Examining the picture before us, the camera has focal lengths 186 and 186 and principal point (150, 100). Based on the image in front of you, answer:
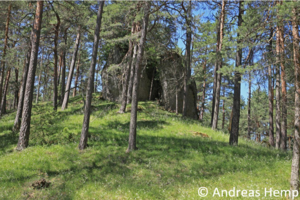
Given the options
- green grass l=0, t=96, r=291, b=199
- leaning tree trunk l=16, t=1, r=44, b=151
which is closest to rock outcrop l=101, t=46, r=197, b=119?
green grass l=0, t=96, r=291, b=199

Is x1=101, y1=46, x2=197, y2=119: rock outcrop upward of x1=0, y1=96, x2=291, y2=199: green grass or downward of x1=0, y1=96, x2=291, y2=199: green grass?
upward

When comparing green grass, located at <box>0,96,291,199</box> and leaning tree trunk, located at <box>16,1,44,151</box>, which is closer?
green grass, located at <box>0,96,291,199</box>

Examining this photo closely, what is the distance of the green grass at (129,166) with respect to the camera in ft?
21.1

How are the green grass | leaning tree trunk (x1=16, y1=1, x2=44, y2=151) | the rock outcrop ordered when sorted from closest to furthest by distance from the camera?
1. the green grass
2. leaning tree trunk (x1=16, y1=1, x2=44, y2=151)
3. the rock outcrop

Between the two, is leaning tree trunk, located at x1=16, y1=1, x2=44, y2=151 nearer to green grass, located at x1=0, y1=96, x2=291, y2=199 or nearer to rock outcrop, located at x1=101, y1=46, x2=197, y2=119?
green grass, located at x1=0, y1=96, x2=291, y2=199

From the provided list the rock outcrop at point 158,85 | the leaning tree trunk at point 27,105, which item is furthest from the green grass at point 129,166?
the rock outcrop at point 158,85

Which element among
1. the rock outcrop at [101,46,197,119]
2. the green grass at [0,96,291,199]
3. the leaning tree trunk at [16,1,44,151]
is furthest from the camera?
the rock outcrop at [101,46,197,119]

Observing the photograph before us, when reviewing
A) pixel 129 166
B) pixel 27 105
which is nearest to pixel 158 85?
pixel 27 105

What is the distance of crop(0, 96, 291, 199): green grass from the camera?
6.43 metres

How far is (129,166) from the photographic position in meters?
8.20

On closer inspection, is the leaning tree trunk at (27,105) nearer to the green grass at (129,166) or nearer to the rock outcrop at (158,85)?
the green grass at (129,166)

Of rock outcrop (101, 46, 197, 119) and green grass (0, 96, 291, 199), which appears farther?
rock outcrop (101, 46, 197, 119)

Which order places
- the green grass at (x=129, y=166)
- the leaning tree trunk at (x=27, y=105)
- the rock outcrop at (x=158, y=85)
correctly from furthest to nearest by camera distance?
the rock outcrop at (x=158, y=85)
the leaning tree trunk at (x=27, y=105)
the green grass at (x=129, y=166)

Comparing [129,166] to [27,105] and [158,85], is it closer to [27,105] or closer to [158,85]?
[27,105]
